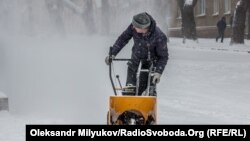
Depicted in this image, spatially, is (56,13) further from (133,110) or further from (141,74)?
(133,110)

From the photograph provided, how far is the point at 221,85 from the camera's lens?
664 inches

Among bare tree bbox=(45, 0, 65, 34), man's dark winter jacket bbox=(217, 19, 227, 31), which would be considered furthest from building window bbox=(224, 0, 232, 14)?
bare tree bbox=(45, 0, 65, 34)

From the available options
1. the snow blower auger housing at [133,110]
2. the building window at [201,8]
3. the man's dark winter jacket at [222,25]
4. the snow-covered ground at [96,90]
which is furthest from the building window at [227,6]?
the snow blower auger housing at [133,110]

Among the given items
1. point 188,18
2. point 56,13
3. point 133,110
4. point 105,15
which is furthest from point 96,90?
point 105,15

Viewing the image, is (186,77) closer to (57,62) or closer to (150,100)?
(57,62)

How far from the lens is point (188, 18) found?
33125 mm

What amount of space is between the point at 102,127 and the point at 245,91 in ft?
31.5

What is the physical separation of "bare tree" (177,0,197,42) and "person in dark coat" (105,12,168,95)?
24.4 metres

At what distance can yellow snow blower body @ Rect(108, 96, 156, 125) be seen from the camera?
725 cm

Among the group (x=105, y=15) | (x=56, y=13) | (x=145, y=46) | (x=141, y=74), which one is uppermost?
(x=56, y=13)

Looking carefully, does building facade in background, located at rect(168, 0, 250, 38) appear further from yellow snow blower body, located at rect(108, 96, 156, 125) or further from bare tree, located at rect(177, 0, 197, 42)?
yellow snow blower body, located at rect(108, 96, 156, 125)

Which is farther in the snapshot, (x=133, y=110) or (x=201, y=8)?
(x=201, y=8)

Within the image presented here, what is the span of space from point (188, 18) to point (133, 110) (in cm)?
2624

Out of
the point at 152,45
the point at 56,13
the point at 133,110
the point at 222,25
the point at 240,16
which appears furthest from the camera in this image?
the point at 56,13
